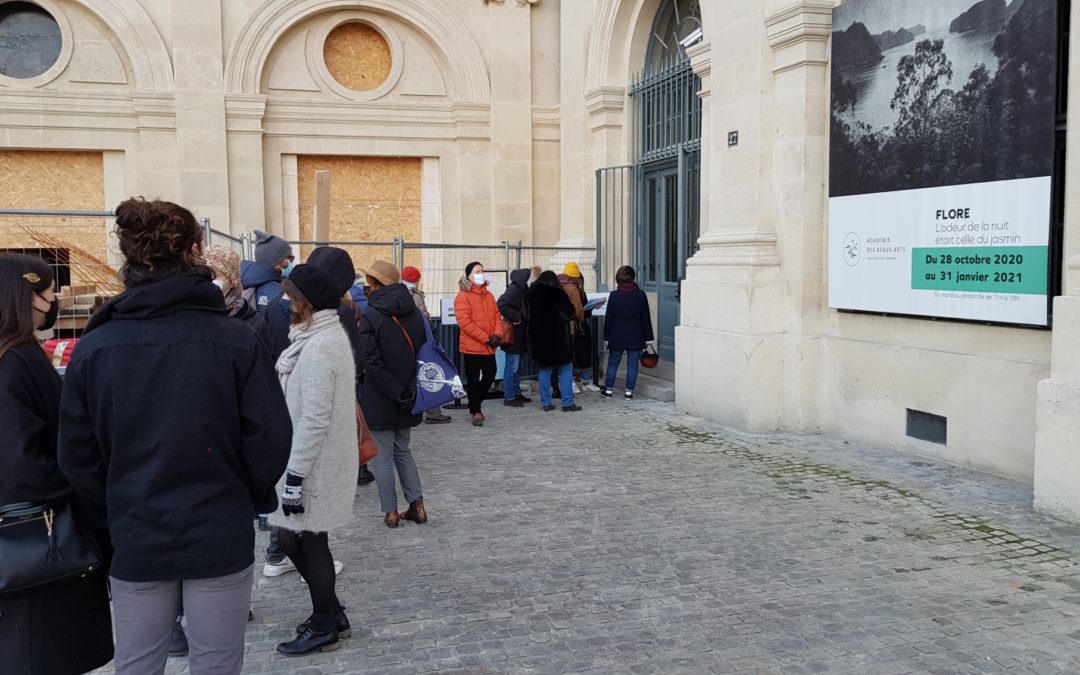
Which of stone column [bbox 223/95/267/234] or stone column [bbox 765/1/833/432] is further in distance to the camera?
stone column [bbox 223/95/267/234]

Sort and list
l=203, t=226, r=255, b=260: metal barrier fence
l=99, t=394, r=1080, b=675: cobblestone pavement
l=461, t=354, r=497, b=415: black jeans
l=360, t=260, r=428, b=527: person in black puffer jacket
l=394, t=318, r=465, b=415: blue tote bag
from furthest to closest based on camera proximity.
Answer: l=461, t=354, r=497, b=415: black jeans < l=203, t=226, r=255, b=260: metal barrier fence < l=394, t=318, r=465, b=415: blue tote bag < l=360, t=260, r=428, b=527: person in black puffer jacket < l=99, t=394, r=1080, b=675: cobblestone pavement

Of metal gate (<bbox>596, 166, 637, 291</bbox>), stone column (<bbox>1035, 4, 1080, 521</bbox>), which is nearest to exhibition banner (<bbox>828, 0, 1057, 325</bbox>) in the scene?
stone column (<bbox>1035, 4, 1080, 521</bbox>)

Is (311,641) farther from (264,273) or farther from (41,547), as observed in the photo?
(264,273)

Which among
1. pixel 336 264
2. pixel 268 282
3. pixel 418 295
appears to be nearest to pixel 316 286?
pixel 336 264

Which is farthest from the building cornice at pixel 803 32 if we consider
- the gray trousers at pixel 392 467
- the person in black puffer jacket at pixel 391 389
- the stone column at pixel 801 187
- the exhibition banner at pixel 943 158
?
the gray trousers at pixel 392 467

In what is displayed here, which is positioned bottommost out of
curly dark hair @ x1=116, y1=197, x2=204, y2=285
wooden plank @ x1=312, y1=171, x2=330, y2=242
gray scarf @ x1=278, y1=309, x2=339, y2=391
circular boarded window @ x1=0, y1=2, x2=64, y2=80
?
gray scarf @ x1=278, y1=309, x2=339, y2=391

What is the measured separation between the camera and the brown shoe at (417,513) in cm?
589

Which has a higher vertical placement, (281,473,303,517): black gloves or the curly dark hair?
the curly dark hair

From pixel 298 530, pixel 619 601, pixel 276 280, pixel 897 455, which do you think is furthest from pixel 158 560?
pixel 897 455

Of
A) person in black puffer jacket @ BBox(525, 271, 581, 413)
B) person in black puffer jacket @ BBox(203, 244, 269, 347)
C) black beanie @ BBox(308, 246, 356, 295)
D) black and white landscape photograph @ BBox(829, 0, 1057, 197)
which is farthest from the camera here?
person in black puffer jacket @ BBox(525, 271, 581, 413)

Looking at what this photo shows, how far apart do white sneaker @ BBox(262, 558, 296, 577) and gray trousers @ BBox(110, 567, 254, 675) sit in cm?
227

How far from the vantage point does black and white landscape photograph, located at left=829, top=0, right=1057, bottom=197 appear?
21.4 ft

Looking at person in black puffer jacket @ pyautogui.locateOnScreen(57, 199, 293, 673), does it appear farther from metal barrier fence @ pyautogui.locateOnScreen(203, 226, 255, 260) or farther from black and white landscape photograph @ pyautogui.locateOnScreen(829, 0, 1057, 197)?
black and white landscape photograph @ pyautogui.locateOnScreen(829, 0, 1057, 197)

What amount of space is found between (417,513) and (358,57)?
494 inches
